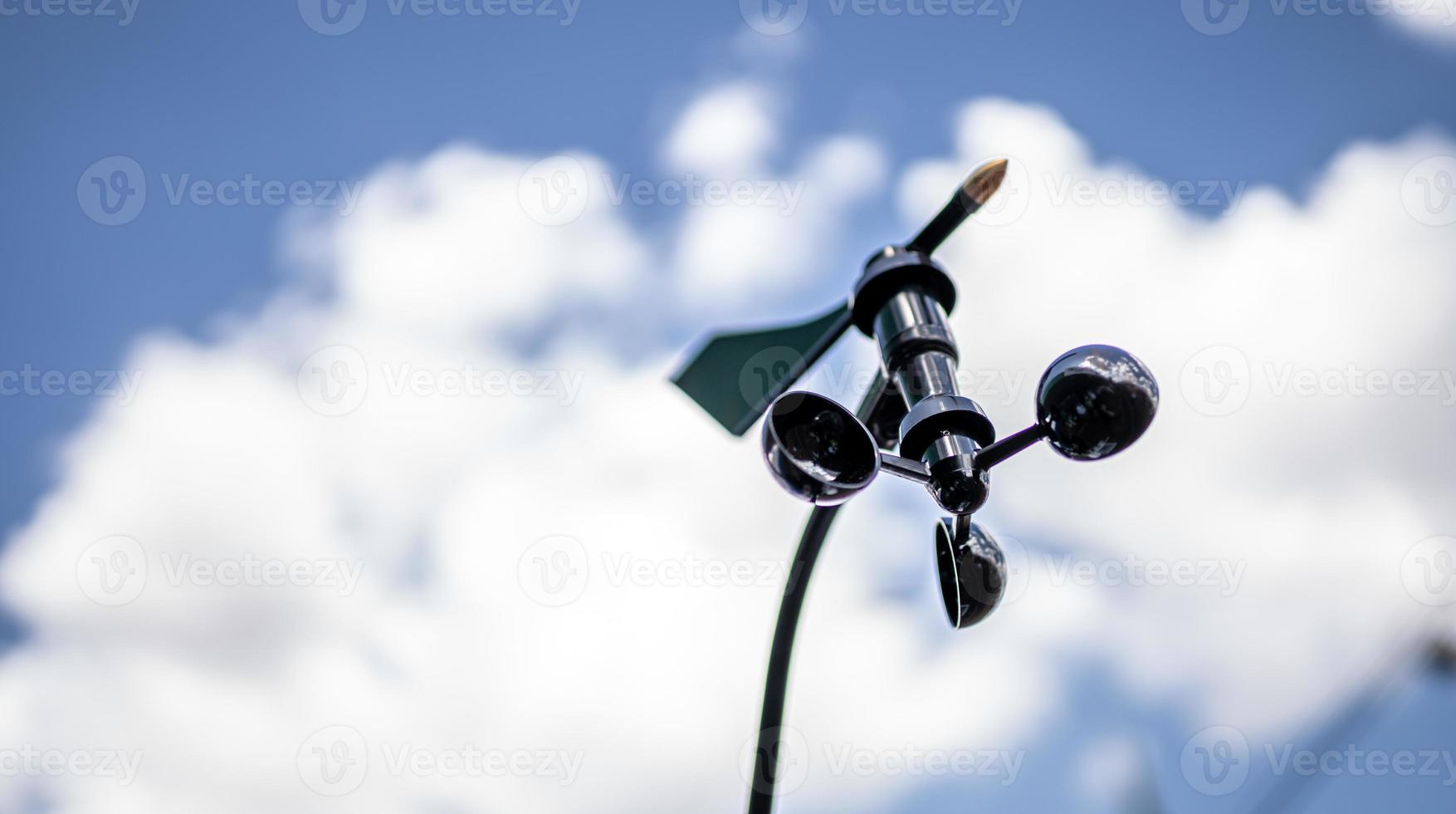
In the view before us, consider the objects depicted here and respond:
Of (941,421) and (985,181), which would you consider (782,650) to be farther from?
(985,181)

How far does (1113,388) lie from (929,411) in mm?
409

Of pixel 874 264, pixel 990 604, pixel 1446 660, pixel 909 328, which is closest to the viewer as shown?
pixel 1446 660

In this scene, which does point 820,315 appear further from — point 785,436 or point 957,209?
point 785,436

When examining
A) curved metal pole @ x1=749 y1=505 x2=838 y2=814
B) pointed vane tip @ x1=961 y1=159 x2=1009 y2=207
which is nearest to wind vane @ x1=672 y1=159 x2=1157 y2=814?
pointed vane tip @ x1=961 y1=159 x2=1009 y2=207

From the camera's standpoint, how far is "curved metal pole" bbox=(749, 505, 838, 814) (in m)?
3.07

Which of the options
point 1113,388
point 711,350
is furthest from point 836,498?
point 711,350

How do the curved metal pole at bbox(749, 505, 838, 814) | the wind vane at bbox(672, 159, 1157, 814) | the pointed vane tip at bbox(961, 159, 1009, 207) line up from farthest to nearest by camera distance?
the curved metal pole at bbox(749, 505, 838, 814), the pointed vane tip at bbox(961, 159, 1009, 207), the wind vane at bbox(672, 159, 1157, 814)

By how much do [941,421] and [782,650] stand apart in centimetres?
128

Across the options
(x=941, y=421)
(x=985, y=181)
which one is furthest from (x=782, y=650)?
(x=985, y=181)

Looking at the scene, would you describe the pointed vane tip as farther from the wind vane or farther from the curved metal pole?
the curved metal pole

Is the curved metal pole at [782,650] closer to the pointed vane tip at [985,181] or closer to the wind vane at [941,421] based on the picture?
the wind vane at [941,421]

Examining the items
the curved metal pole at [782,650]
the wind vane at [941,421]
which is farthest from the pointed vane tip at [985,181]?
the curved metal pole at [782,650]

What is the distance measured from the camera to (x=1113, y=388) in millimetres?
2156

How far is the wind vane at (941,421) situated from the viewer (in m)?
2.16
